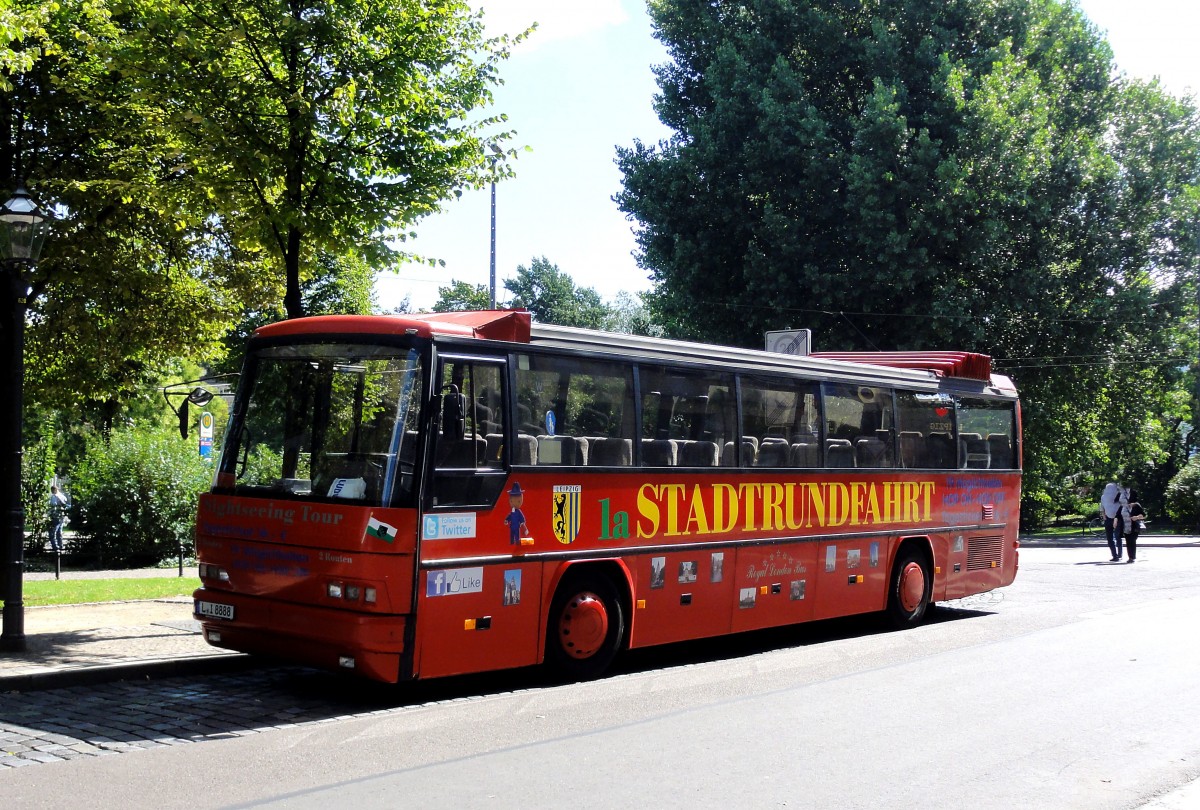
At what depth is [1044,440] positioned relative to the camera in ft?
117

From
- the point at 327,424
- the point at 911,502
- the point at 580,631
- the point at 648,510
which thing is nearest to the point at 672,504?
the point at 648,510

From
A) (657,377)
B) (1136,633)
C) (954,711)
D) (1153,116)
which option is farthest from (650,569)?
(1153,116)

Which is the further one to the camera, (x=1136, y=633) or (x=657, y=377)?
(x=1136, y=633)

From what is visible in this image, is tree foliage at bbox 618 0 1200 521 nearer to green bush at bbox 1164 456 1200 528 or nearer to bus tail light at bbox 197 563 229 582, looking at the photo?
green bush at bbox 1164 456 1200 528

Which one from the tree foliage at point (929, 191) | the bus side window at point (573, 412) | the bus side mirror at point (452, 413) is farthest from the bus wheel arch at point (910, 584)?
the tree foliage at point (929, 191)

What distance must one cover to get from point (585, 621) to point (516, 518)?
1298 millimetres

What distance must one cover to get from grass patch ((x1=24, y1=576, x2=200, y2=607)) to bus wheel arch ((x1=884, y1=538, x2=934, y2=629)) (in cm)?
911

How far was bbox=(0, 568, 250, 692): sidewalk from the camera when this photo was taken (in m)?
9.83

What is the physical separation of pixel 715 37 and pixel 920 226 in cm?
928

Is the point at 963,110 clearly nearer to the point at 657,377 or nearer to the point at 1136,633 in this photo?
the point at 1136,633

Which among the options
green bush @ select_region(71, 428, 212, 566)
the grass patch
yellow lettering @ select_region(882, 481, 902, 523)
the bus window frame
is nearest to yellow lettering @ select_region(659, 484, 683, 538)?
the bus window frame

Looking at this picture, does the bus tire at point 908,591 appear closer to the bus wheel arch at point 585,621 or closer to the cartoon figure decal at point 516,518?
the bus wheel arch at point 585,621

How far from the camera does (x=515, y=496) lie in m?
9.99

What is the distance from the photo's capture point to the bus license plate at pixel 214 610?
9758 millimetres
